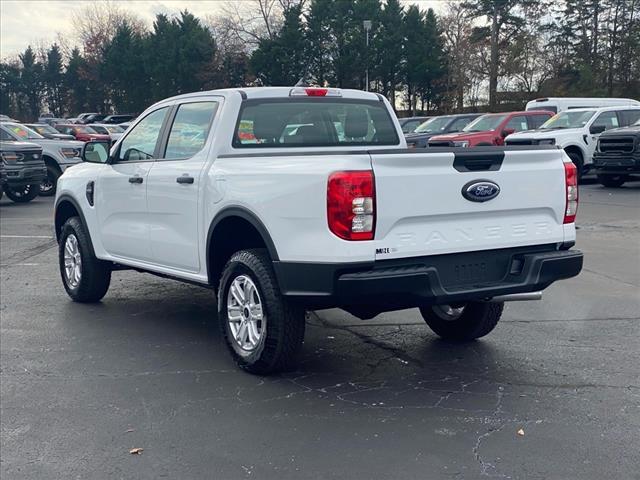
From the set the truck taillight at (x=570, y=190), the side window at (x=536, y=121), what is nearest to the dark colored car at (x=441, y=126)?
the side window at (x=536, y=121)

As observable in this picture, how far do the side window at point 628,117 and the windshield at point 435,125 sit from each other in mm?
6381

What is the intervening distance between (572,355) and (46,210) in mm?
13832

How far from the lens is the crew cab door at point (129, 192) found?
22.1 feet

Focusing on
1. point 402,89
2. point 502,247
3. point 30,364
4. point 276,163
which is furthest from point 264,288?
point 402,89

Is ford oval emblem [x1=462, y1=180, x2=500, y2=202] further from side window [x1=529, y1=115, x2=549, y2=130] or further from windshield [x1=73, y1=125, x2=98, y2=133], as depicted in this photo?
windshield [x1=73, y1=125, x2=98, y2=133]

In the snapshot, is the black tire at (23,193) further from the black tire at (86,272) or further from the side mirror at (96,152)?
the side mirror at (96,152)

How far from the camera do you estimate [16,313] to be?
756cm

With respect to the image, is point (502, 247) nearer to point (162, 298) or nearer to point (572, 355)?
point (572, 355)

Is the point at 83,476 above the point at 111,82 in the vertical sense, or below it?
below

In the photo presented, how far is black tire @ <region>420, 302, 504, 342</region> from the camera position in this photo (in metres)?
6.10

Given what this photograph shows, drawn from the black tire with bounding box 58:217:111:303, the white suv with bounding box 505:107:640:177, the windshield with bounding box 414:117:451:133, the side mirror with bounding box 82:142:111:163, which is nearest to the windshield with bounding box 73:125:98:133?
the windshield with bounding box 414:117:451:133

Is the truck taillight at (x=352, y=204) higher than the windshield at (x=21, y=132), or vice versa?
the windshield at (x=21, y=132)

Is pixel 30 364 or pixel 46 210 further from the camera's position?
pixel 46 210

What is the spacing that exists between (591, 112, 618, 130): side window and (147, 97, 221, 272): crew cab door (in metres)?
16.5
